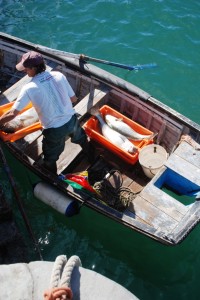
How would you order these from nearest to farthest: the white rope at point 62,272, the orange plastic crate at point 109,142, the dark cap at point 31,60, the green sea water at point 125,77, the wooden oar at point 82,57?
1. the white rope at point 62,272
2. the dark cap at point 31,60
3. the green sea water at point 125,77
4. the orange plastic crate at point 109,142
5. the wooden oar at point 82,57

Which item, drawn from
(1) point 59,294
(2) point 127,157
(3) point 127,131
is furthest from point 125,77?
(1) point 59,294

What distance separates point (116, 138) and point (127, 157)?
545mm

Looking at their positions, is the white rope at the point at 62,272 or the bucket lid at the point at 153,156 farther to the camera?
the bucket lid at the point at 153,156

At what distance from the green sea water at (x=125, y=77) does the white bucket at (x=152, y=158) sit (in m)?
1.57

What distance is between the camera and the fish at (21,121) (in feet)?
25.8

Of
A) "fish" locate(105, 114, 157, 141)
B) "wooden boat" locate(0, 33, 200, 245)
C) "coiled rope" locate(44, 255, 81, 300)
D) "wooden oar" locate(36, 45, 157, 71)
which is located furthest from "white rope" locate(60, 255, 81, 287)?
"wooden oar" locate(36, 45, 157, 71)

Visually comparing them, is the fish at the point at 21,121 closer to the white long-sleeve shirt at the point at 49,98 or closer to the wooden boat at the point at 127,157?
the wooden boat at the point at 127,157

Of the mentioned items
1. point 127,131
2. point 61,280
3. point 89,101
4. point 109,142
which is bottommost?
point 109,142

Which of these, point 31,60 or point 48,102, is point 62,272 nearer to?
point 48,102

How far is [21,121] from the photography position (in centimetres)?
823

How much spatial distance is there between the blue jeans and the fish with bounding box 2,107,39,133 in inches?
32.1

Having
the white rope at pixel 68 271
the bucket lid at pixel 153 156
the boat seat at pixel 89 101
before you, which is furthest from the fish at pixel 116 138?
the white rope at pixel 68 271

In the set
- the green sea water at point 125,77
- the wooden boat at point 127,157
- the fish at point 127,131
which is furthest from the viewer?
the fish at point 127,131

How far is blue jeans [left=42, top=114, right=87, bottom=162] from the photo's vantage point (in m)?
7.36
